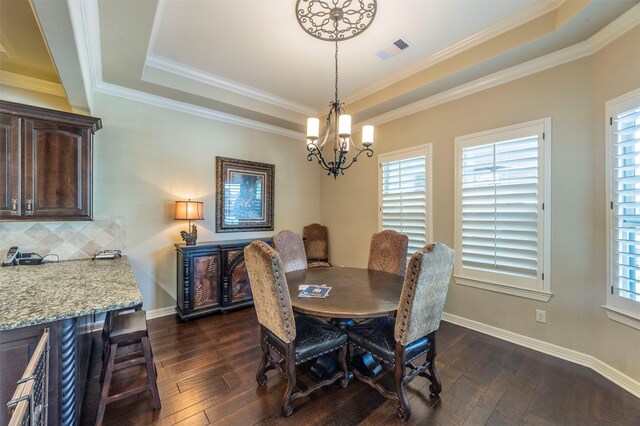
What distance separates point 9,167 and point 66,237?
89cm

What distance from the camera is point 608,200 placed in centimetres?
221

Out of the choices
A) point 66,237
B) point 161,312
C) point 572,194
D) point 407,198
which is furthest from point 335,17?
point 161,312

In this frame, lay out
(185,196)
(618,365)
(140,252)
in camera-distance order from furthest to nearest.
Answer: (185,196) → (140,252) → (618,365)

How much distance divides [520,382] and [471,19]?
10.4 feet

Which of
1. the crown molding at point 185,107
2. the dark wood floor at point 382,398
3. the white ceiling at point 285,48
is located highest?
the white ceiling at point 285,48

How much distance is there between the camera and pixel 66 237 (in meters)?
2.90

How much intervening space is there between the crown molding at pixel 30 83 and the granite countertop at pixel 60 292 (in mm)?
1901

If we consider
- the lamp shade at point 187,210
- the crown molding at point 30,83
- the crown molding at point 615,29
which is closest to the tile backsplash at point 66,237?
the lamp shade at point 187,210

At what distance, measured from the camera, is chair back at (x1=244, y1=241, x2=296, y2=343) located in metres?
1.68

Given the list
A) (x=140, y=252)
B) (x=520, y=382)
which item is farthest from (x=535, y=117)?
Result: (x=140, y=252)

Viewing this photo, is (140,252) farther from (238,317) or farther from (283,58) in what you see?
(283,58)

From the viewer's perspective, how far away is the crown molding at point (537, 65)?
205 centimetres

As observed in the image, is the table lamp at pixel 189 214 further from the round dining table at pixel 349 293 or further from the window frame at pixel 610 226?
the window frame at pixel 610 226

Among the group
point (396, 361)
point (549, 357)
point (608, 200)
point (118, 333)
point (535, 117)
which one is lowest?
point (549, 357)
